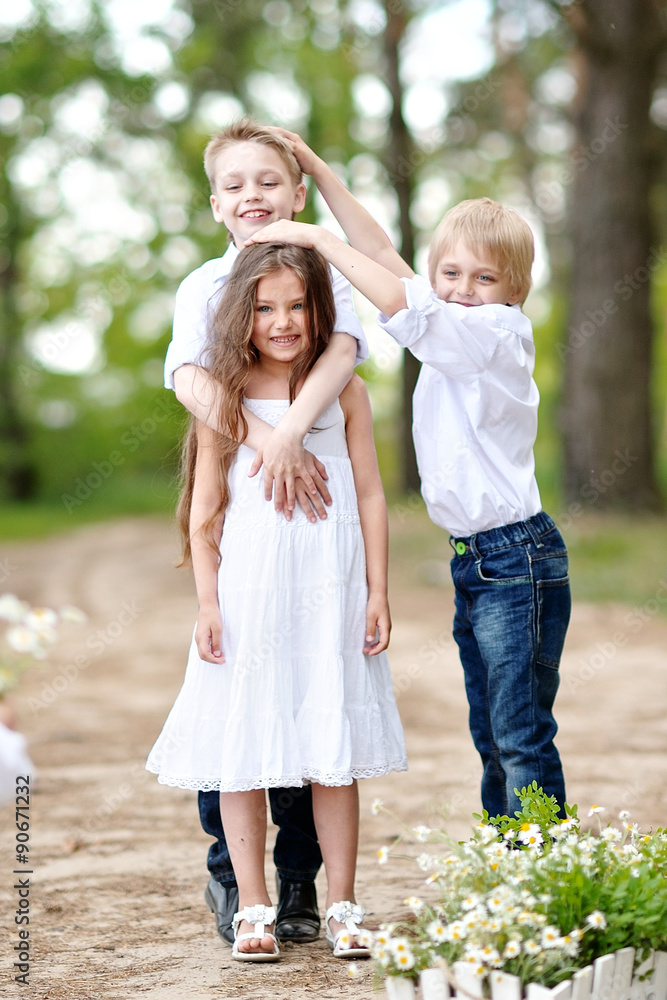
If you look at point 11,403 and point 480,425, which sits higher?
point 11,403

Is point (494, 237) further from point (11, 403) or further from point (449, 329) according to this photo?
point (11, 403)

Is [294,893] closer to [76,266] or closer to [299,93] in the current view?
→ [299,93]

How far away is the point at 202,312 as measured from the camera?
288 centimetres

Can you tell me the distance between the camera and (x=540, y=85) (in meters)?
16.5

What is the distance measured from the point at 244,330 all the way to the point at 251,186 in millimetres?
401

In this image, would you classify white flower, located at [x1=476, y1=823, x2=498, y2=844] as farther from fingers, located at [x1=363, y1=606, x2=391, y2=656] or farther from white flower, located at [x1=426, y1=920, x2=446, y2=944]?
fingers, located at [x1=363, y1=606, x2=391, y2=656]

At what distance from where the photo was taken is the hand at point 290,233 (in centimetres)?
270

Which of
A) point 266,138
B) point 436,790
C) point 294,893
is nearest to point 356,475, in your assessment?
point 266,138

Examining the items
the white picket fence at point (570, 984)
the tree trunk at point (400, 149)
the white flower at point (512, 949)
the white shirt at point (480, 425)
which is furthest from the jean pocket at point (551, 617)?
the tree trunk at point (400, 149)

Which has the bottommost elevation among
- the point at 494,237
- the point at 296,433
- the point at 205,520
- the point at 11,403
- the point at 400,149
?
the point at 205,520

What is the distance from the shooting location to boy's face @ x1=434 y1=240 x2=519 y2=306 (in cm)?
277

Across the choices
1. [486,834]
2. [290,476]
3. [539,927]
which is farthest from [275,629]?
[539,927]

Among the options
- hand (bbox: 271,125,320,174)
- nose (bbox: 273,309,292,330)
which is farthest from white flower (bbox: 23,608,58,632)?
hand (bbox: 271,125,320,174)

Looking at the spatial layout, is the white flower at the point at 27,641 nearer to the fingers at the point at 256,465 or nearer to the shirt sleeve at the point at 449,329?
the fingers at the point at 256,465
